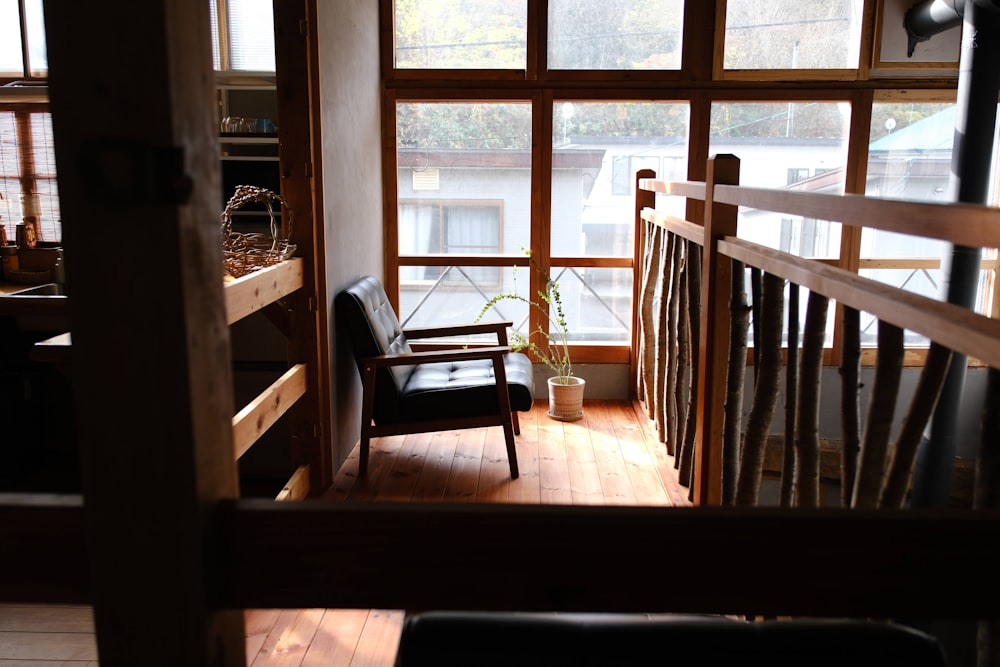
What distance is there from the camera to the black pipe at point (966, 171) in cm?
421

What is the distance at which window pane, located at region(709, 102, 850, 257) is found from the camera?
497cm

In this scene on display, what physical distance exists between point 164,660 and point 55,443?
3.91m

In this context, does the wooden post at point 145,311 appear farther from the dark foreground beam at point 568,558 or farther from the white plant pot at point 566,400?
the white plant pot at point 566,400

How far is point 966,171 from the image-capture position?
15.0 feet

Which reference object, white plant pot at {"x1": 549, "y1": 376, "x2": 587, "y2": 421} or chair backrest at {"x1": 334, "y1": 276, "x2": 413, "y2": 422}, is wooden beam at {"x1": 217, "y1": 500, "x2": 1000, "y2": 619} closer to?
chair backrest at {"x1": 334, "y1": 276, "x2": 413, "y2": 422}

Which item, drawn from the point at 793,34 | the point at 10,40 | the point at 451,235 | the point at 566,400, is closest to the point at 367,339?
the point at 566,400

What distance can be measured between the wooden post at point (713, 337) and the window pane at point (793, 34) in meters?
2.57

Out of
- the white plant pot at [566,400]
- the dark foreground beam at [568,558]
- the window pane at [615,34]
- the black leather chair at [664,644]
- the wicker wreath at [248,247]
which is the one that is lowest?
the white plant pot at [566,400]

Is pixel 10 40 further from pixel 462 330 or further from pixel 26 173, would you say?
pixel 462 330

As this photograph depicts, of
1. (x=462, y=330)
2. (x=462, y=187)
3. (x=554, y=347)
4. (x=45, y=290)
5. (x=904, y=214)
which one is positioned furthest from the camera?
(x=554, y=347)

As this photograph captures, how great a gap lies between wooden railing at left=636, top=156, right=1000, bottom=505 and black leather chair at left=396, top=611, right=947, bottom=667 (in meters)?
0.45

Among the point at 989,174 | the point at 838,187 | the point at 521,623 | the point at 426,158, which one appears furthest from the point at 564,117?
the point at 521,623

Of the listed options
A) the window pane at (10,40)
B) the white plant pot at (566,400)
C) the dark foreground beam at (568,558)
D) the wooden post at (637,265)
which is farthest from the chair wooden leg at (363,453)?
the window pane at (10,40)

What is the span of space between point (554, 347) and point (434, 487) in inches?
70.2
